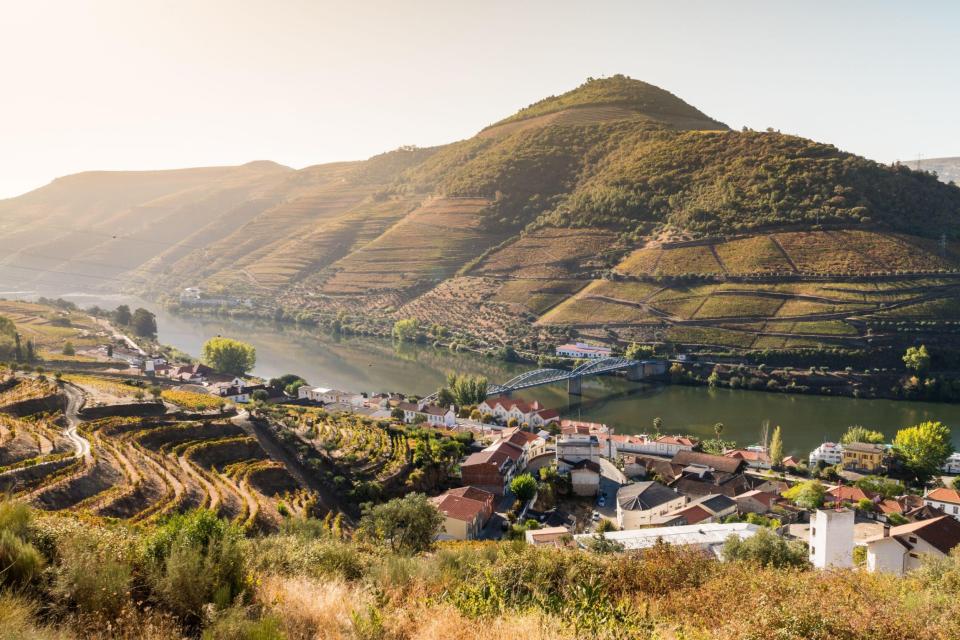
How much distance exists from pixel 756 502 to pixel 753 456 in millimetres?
7917

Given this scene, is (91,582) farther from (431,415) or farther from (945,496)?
(431,415)

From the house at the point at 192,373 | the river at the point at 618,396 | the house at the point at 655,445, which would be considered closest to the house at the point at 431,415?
the house at the point at 655,445

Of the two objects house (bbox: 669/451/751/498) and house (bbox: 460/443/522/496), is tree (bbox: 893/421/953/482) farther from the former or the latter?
house (bbox: 460/443/522/496)

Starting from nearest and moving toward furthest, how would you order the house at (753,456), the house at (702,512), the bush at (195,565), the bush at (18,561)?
the bush at (18,561)
the bush at (195,565)
the house at (702,512)
the house at (753,456)

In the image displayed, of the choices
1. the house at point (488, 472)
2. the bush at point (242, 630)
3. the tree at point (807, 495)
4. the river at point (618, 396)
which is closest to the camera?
the bush at point (242, 630)

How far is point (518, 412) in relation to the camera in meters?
35.6

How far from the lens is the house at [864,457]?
93.5ft

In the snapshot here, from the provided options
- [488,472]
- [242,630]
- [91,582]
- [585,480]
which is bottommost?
[585,480]

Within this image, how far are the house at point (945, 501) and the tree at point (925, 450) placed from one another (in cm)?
399

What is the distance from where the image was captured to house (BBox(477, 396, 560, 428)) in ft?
116

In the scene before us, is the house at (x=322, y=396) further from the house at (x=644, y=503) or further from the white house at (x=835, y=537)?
the white house at (x=835, y=537)

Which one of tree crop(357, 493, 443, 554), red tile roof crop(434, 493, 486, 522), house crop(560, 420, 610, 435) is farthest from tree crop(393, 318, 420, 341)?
tree crop(357, 493, 443, 554)

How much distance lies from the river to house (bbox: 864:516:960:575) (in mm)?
16038

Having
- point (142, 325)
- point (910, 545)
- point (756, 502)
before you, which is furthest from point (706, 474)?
point (142, 325)
